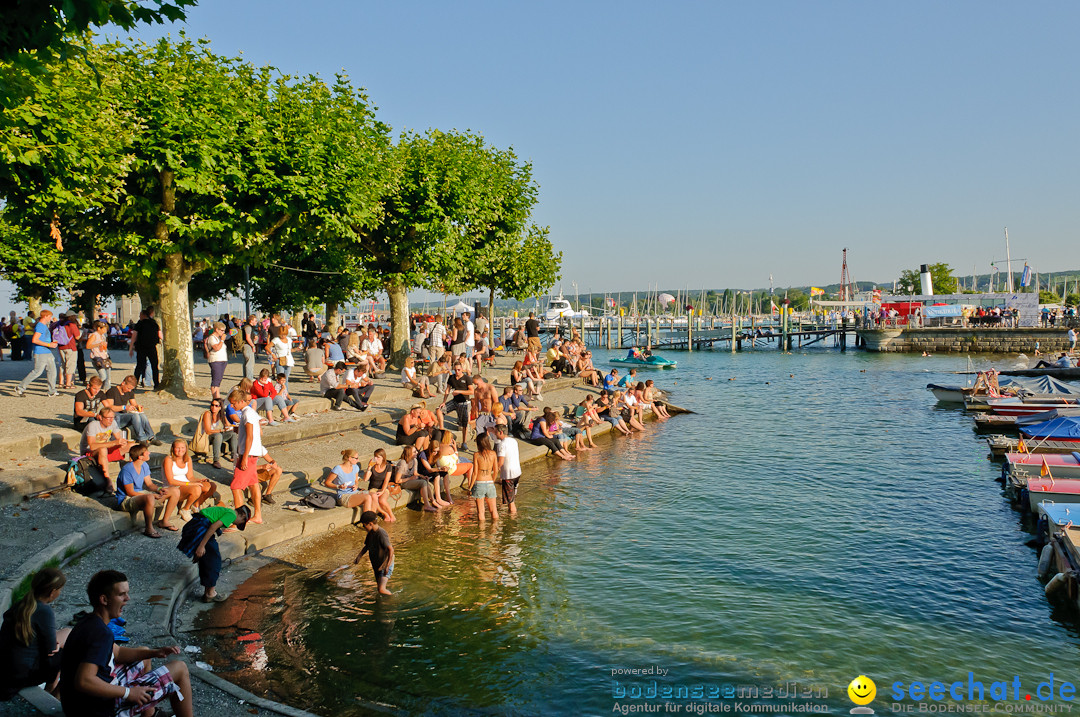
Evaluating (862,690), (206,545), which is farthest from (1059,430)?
(206,545)

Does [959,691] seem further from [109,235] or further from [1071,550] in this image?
[109,235]

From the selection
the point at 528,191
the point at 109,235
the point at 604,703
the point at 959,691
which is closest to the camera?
the point at 604,703

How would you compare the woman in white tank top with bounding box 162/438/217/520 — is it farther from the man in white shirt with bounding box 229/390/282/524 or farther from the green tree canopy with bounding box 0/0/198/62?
the green tree canopy with bounding box 0/0/198/62

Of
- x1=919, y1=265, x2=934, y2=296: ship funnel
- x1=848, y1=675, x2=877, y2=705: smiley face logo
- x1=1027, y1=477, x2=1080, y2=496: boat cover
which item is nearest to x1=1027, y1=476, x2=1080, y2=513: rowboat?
x1=1027, y1=477, x2=1080, y2=496: boat cover

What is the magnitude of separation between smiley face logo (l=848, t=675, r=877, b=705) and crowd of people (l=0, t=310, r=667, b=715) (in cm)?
560

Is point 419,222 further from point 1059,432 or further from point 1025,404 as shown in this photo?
point 1025,404

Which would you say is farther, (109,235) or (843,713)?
(109,235)

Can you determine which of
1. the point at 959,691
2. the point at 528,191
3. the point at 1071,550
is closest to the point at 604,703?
the point at 959,691

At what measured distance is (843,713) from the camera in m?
7.62

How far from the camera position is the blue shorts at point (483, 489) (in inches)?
539

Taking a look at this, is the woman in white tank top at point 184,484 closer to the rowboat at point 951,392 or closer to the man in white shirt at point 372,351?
the man in white shirt at point 372,351

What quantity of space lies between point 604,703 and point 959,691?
378 centimetres

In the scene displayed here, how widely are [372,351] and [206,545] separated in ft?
50.3

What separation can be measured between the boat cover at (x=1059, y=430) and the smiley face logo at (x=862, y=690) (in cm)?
1302
